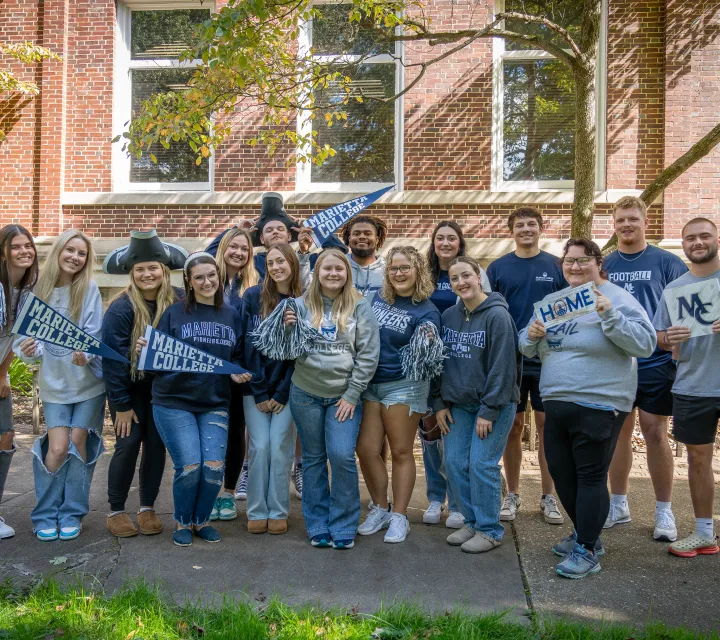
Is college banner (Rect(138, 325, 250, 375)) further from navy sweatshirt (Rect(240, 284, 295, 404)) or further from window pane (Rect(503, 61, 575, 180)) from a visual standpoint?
window pane (Rect(503, 61, 575, 180))

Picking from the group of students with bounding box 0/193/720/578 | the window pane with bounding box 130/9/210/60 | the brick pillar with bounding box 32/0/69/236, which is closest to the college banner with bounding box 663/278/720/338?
the group of students with bounding box 0/193/720/578

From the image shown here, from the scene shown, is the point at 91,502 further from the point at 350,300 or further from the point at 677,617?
the point at 677,617

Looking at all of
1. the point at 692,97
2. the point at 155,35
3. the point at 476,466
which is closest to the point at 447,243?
the point at 476,466

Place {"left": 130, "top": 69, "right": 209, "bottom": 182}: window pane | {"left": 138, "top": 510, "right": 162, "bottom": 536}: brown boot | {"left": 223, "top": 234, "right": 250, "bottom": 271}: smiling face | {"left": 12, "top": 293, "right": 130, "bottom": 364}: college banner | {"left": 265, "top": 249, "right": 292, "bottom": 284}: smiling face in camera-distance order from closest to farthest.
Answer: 1. {"left": 12, "top": 293, "right": 130, "bottom": 364}: college banner
2. {"left": 138, "top": 510, "right": 162, "bottom": 536}: brown boot
3. {"left": 265, "top": 249, "right": 292, "bottom": 284}: smiling face
4. {"left": 223, "top": 234, "right": 250, "bottom": 271}: smiling face
5. {"left": 130, "top": 69, "right": 209, "bottom": 182}: window pane

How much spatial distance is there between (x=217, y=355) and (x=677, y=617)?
3.10 metres

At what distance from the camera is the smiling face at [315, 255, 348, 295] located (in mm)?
4605

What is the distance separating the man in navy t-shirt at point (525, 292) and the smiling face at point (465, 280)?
700 mm

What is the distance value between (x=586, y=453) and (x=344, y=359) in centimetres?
161

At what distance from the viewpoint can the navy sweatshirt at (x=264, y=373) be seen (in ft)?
15.6

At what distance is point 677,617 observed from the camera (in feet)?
11.5

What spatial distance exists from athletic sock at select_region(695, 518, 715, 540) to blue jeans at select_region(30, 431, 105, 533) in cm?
411

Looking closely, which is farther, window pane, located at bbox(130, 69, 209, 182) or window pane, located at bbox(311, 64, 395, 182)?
window pane, located at bbox(130, 69, 209, 182)

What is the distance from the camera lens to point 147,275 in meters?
4.73

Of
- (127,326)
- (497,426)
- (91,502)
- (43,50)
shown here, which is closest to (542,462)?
(497,426)
